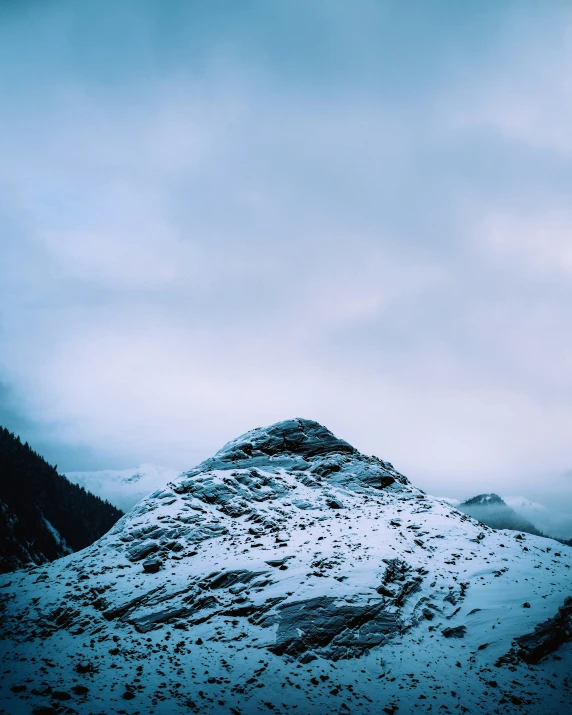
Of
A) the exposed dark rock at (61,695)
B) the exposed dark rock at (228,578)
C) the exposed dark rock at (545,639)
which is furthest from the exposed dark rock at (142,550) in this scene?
the exposed dark rock at (545,639)

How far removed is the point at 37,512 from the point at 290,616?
12097 centimetres

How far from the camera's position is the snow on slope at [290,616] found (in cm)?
1511

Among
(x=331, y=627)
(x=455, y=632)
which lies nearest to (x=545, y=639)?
(x=455, y=632)

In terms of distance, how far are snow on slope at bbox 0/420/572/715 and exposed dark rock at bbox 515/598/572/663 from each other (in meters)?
0.08

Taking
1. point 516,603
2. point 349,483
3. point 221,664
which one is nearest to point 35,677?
point 221,664

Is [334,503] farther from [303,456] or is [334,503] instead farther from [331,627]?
[331,627]

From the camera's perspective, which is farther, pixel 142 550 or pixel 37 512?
pixel 37 512

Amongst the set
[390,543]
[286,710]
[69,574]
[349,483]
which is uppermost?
[349,483]

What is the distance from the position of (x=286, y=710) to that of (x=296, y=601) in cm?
607

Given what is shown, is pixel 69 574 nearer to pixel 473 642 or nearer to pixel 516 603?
pixel 473 642

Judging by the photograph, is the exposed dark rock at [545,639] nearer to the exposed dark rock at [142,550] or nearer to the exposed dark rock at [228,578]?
the exposed dark rock at [228,578]

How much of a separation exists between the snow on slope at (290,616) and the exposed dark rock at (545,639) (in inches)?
3.1

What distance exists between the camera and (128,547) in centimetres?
2808

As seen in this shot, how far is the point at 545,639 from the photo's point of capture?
56.9ft
